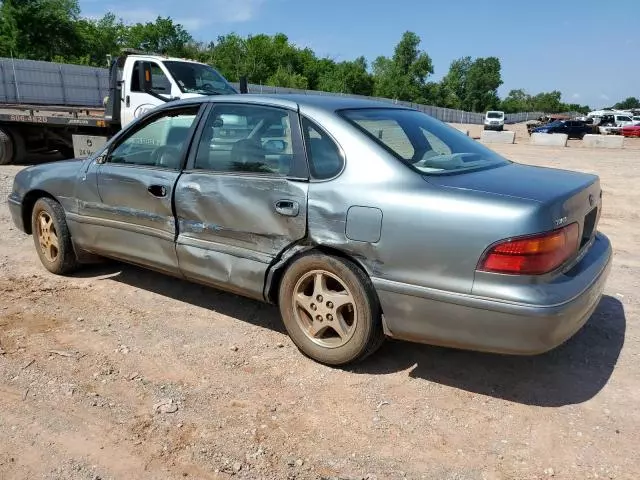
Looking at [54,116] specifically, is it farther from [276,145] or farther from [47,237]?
[276,145]

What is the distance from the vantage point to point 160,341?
3.71 meters

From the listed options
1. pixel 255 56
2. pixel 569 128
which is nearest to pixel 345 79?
pixel 255 56

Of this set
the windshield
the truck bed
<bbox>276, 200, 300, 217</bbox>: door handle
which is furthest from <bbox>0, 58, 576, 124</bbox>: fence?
<bbox>276, 200, 300, 217</bbox>: door handle

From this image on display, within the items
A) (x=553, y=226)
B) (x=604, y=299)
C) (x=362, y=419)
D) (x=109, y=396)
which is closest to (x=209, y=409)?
(x=109, y=396)

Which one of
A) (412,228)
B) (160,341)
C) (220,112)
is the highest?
(220,112)

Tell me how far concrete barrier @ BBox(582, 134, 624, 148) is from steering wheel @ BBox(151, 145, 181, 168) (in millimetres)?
27447

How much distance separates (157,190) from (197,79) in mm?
7003

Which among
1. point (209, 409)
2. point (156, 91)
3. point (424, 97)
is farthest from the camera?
point (424, 97)

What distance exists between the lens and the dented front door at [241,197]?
3361 millimetres

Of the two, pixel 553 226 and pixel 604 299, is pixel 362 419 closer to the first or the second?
pixel 553 226

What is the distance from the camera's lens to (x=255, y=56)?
239 ft

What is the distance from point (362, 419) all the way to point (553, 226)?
4.46 feet

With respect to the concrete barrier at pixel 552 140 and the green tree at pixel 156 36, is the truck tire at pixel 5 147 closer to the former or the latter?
the concrete barrier at pixel 552 140

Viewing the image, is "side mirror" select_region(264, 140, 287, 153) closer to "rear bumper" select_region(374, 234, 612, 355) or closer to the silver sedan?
the silver sedan
